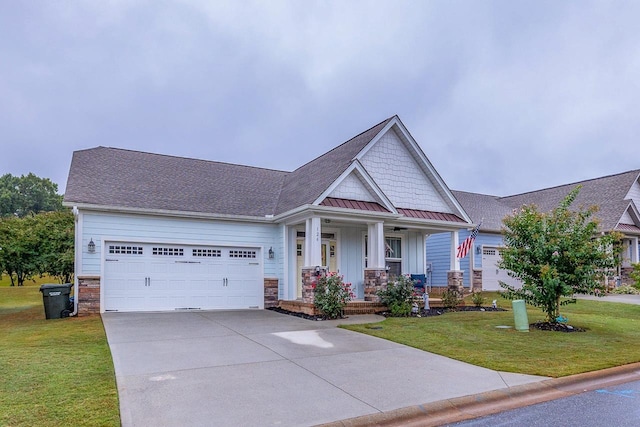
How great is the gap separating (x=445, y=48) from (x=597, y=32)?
593 cm

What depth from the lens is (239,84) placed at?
23922 millimetres

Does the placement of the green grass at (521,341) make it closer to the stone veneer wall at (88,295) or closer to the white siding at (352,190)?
the white siding at (352,190)

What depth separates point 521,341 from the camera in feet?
27.7

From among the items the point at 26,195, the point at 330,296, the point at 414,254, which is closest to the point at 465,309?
the point at 414,254

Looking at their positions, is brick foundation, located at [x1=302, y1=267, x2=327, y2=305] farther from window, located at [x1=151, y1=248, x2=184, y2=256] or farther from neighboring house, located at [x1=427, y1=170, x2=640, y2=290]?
neighboring house, located at [x1=427, y1=170, x2=640, y2=290]

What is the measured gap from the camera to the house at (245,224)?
41.5 feet

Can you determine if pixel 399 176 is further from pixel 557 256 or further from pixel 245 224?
pixel 557 256

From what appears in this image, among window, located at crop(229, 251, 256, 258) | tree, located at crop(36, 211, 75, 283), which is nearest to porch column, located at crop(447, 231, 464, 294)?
window, located at crop(229, 251, 256, 258)

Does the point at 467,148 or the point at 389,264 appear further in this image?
the point at 467,148

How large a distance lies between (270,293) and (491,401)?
1036 centimetres

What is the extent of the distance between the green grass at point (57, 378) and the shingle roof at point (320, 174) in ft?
22.6

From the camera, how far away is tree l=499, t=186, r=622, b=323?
9820 millimetres

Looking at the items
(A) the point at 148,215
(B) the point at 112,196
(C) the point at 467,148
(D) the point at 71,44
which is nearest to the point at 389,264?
(A) the point at 148,215

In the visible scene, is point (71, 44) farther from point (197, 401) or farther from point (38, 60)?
point (197, 401)
